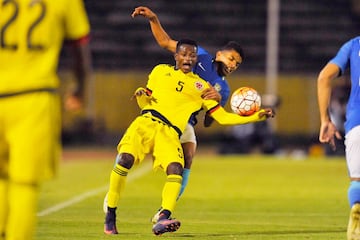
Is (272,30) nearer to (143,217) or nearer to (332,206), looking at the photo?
(332,206)

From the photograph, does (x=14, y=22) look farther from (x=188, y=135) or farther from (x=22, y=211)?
(x=188, y=135)

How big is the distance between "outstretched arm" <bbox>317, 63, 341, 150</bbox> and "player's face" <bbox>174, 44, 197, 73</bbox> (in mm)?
2109

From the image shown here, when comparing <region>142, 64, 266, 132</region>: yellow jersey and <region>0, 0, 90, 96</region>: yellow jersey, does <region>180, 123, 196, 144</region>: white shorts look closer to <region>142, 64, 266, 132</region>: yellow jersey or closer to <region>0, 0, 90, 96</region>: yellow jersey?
<region>142, 64, 266, 132</region>: yellow jersey

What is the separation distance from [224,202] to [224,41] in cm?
2241

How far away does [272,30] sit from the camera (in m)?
37.6

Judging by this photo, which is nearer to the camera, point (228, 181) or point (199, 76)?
point (199, 76)

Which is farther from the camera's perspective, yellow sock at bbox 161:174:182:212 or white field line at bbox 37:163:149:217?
white field line at bbox 37:163:149:217

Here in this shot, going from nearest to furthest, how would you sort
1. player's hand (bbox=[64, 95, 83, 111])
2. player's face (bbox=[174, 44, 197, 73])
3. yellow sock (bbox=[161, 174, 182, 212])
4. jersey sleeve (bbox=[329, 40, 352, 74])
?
player's hand (bbox=[64, 95, 83, 111])
jersey sleeve (bbox=[329, 40, 352, 74])
yellow sock (bbox=[161, 174, 182, 212])
player's face (bbox=[174, 44, 197, 73])

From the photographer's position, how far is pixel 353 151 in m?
→ 10.1

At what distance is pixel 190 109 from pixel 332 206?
4839mm

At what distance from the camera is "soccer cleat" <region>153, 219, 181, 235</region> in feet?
36.3

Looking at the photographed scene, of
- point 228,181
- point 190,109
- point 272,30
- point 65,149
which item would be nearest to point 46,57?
point 190,109

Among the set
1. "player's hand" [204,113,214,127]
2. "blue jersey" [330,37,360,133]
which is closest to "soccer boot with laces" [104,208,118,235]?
"player's hand" [204,113,214,127]

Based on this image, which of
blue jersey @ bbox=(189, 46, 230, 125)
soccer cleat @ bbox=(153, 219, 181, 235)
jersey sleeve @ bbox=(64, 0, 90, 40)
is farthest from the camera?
blue jersey @ bbox=(189, 46, 230, 125)
